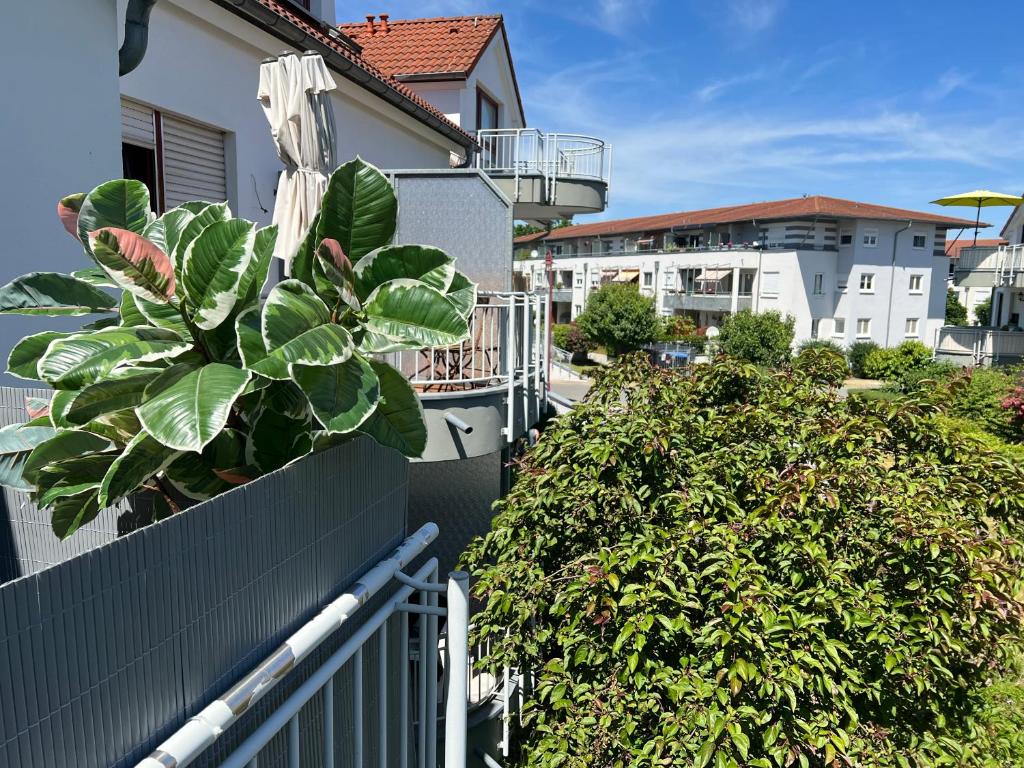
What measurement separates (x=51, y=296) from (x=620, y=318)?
4507 cm

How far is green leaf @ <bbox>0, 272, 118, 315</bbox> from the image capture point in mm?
1972

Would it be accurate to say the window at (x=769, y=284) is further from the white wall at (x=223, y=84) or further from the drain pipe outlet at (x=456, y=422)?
the drain pipe outlet at (x=456, y=422)

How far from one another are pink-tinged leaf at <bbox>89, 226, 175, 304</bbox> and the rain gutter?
687 centimetres

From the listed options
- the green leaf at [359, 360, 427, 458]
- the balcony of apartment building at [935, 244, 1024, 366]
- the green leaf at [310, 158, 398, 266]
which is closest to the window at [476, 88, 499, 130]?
the green leaf at [310, 158, 398, 266]

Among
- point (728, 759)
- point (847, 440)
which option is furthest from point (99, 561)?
point (847, 440)

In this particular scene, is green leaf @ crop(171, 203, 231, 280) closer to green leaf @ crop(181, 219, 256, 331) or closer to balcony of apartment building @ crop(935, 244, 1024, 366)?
green leaf @ crop(181, 219, 256, 331)

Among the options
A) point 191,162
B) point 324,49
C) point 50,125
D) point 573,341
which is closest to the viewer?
point 50,125

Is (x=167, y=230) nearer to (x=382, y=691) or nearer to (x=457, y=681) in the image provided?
(x=382, y=691)

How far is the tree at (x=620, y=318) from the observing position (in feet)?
151

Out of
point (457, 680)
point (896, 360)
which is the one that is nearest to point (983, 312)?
point (896, 360)

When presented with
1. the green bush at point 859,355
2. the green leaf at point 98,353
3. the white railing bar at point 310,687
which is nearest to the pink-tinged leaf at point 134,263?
the green leaf at point 98,353

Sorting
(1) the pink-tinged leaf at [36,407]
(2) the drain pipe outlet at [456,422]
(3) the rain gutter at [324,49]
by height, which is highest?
(3) the rain gutter at [324,49]

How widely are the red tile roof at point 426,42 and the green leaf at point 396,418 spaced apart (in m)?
15.9

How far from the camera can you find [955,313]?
219ft
